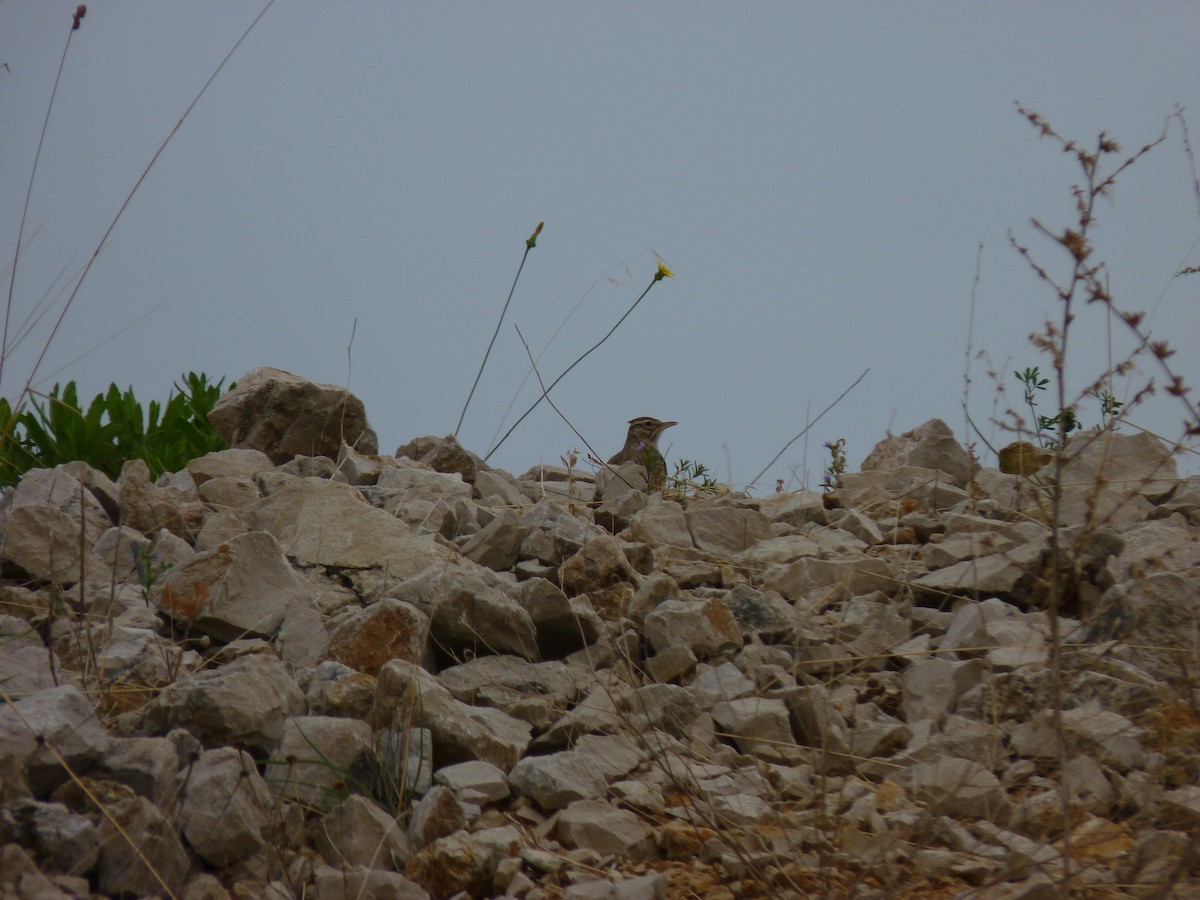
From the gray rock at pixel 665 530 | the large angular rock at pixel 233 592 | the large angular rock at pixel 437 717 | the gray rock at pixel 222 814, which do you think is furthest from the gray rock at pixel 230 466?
the gray rock at pixel 222 814

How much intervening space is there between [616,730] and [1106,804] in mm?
1137

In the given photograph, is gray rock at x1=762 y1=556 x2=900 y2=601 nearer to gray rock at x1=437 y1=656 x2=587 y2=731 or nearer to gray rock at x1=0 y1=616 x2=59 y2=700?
gray rock at x1=437 y1=656 x2=587 y2=731

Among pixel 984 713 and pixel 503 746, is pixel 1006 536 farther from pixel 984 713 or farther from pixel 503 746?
pixel 503 746

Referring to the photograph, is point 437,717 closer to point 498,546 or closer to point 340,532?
point 498,546

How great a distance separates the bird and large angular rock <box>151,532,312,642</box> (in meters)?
2.23

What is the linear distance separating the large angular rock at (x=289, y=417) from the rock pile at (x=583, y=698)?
0.92 meters

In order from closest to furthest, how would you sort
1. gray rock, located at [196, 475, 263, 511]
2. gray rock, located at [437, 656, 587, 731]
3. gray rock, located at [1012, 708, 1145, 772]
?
gray rock, located at [1012, 708, 1145, 772] < gray rock, located at [437, 656, 587, 731] < gray rock, located at [196, 475, 263, 511]

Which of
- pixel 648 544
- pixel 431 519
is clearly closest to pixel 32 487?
pixel 431 519

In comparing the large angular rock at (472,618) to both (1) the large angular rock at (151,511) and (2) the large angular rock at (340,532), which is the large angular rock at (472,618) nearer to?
(2) the large angular rock at (340,532)

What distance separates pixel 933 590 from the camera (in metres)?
3.85

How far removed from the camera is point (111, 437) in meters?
6.41

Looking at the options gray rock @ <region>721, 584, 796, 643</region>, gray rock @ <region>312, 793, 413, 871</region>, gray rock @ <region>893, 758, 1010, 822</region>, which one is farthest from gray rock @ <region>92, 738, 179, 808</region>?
gray rock @ <region>721, 584, 796, 643</region>

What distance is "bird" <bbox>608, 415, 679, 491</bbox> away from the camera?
541cm

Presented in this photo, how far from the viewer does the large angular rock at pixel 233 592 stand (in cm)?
330
